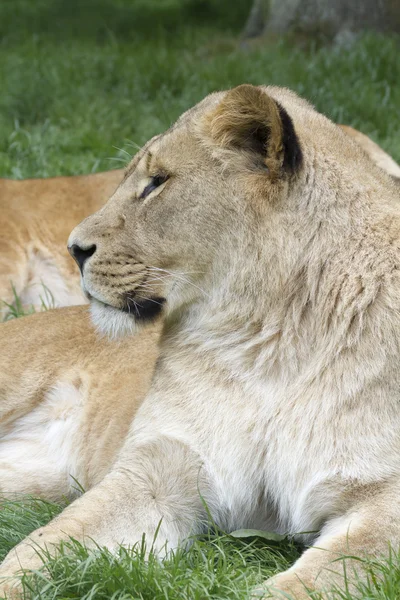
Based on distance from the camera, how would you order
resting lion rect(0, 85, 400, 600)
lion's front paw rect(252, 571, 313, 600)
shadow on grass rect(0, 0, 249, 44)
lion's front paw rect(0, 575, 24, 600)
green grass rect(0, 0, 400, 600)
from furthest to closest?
shadow on grass rect(0, 0, 249, 44)
green grass rect(0, 0, 400, 600)
resting lion rect(0, 85, 400, 600)
lion's front paw rect(0, 575, 24, 600)
lion's front paw rect(252, 571, 313, 600)

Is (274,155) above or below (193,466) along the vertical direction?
above

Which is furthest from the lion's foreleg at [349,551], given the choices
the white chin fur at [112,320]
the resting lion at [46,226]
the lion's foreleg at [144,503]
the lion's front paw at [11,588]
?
the resting lion at [46,226]

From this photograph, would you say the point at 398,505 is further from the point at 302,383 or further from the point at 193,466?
the point at 193,466

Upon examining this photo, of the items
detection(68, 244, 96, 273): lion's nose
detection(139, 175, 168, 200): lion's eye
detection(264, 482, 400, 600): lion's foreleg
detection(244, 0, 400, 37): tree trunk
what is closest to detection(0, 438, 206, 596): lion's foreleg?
detection(264, 482, 400, 600): lion's foreleg

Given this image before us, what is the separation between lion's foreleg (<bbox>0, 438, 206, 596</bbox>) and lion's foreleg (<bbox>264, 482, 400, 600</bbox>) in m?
0.46

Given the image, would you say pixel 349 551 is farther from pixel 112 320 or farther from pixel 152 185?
pixel 152 185

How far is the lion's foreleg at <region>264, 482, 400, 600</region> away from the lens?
8.28 feet

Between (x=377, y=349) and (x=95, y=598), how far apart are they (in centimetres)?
100

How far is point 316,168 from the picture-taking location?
299 centimetres

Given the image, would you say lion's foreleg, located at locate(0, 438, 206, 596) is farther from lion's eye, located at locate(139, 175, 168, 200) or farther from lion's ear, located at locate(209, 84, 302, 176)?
lion's ear, located at locate(209, 84, 302, 176)

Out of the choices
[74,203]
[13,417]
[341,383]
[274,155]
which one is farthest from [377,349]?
[74,203]

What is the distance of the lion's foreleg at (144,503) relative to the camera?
293cm

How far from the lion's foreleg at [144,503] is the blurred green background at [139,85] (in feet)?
12.3

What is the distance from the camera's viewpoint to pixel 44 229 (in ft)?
20.5
